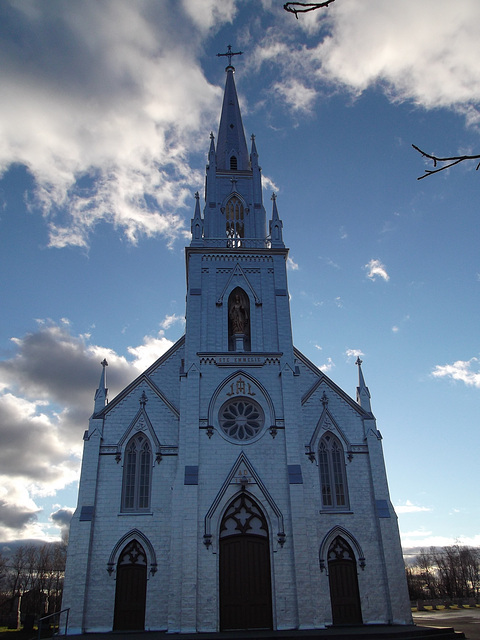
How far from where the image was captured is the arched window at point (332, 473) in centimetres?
2281

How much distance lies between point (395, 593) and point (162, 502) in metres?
10.6

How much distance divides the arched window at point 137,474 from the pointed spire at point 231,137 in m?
18.0

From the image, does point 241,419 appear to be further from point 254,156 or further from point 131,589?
point 254,156

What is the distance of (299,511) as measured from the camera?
2125 cm

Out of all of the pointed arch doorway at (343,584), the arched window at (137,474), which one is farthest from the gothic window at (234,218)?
the pointed arch doorway at (343,584)

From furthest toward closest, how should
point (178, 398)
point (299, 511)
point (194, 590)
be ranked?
point (178, 398), point (299, 511), point (194, 590)

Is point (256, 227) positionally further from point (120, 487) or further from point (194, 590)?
point (194, 590)

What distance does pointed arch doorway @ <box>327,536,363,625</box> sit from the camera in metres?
20.7

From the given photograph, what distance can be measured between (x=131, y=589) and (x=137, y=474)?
4.63 m

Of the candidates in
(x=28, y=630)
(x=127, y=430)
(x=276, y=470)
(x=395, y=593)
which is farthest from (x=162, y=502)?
(x=28, y=630)

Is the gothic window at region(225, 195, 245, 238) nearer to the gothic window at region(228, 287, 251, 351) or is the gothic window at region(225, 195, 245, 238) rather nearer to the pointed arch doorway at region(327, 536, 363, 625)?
the gothic window at region(228, 287, 251, 351)

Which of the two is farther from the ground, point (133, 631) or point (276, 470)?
point (276, 470)

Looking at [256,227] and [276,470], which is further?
[256,227]

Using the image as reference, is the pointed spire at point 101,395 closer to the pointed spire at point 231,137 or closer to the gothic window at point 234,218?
the gothic window at point 234,218
